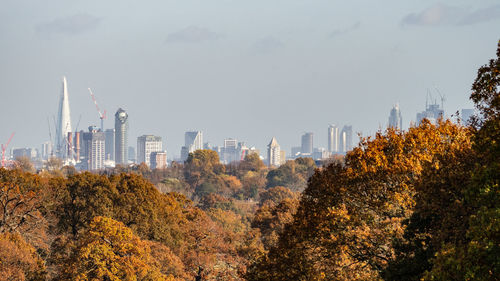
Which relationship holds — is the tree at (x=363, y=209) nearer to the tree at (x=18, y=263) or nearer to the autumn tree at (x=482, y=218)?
the autumn tree at (x=482, y=218)

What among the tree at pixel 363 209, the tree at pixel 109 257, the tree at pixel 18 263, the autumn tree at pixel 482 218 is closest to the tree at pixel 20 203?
the tree at pixel 18 263

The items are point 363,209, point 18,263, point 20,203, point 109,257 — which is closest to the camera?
point 363,209

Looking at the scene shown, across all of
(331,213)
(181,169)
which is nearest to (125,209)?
(331,213)

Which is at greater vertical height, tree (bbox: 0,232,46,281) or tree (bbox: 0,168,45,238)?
tree (bbox: 0,168,45,238)

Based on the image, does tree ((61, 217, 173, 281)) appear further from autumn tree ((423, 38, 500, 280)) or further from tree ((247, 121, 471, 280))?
autumn tree ((423, 38, 500, 280))

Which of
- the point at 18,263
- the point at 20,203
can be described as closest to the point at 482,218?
the point at 18,263

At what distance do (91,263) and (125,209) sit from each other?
12.4m

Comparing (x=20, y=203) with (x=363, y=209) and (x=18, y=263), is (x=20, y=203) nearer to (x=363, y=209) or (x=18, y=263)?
(x=18, y=263)

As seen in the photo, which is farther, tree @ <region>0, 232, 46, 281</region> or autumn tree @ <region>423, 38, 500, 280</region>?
tree @ <region>0, 232, 46, 281</region>

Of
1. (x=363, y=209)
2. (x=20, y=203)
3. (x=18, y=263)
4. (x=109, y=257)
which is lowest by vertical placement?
(x=18, y=263)

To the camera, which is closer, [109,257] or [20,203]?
[109,257]

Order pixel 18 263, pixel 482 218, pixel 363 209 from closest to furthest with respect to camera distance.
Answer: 1. pixel 482 218
2. pixel 363 209
3. pixel 18 263

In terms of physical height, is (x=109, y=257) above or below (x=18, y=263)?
above

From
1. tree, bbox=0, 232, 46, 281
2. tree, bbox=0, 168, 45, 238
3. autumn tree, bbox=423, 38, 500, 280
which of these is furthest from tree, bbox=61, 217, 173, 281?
autumn tree, bbox=423, 38, 500, 280
